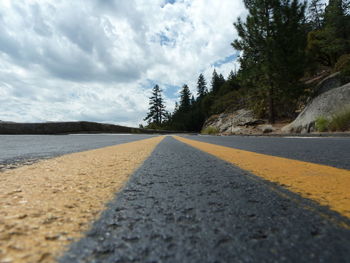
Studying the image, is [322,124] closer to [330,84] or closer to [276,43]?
[330,84]

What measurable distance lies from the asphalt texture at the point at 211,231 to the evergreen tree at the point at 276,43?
612 inches

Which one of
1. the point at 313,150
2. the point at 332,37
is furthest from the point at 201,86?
the point at 313,150

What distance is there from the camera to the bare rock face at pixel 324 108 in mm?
9463

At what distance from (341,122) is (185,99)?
5937 centimetres

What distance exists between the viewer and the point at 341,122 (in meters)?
8.06

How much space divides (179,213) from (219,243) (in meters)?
0.18

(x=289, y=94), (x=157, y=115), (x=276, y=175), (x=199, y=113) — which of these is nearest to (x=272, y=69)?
(x=289, y=94)

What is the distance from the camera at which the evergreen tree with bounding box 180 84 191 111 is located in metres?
64.6

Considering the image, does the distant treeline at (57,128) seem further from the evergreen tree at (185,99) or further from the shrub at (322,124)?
the evergreen tree at (185,99)

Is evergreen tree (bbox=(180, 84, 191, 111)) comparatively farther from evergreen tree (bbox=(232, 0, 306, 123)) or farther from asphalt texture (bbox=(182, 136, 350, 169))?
asphalt texture (bbox=(182, 136, 350, 169))

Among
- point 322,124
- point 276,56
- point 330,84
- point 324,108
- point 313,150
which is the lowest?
point 313,150

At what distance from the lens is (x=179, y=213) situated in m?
0.57

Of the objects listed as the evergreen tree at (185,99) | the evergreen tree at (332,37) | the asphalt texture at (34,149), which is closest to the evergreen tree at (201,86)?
the evergreen tree at (185,99)

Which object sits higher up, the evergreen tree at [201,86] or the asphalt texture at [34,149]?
the evergreen tree at [201,86]
